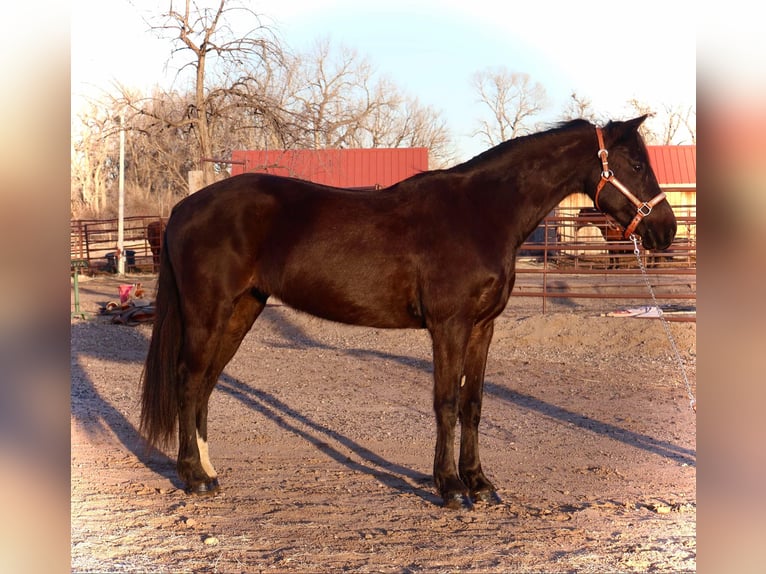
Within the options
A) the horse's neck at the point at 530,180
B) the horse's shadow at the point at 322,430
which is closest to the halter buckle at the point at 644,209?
the horse's neck at the point at 530,180

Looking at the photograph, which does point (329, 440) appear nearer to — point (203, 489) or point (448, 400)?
point (203, 489)

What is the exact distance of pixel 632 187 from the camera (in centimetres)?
400

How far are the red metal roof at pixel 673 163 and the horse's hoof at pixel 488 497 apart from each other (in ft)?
79.2

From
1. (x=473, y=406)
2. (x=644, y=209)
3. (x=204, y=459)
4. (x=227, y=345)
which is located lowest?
(x=204, y=459)

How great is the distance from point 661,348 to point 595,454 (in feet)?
15.7

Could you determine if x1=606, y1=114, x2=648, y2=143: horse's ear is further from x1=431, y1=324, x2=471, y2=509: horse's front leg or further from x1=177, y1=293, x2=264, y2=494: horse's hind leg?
x1=177, y1=293, x2=264, y2=494: horse's hind leg

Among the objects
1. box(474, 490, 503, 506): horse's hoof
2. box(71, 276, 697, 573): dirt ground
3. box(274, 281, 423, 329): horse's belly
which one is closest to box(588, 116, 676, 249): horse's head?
box(274, 281, 423, 329): horse's belly

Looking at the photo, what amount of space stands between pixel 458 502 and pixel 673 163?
25.3m

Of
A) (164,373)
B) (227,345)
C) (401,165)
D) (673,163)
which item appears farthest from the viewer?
(401,165)

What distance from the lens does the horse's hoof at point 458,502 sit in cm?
387

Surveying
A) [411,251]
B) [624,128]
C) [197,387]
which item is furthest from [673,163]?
[197,387]
